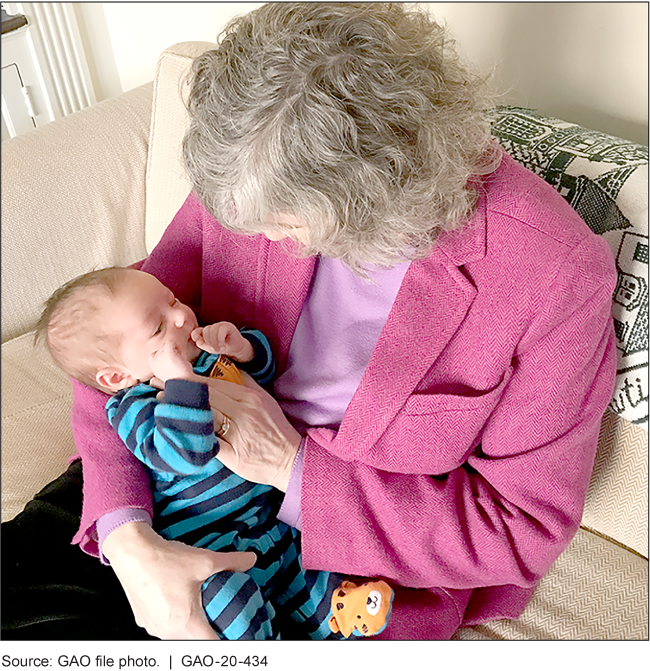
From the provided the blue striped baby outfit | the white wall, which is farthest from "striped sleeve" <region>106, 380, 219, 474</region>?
the white wall

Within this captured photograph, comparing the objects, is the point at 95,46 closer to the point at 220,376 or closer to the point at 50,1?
the point at 50,1

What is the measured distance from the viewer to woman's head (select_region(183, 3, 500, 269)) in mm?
727

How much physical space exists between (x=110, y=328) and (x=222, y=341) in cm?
18

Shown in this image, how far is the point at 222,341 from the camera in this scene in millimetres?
1067

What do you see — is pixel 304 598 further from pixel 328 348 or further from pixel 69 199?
pixel 69 199

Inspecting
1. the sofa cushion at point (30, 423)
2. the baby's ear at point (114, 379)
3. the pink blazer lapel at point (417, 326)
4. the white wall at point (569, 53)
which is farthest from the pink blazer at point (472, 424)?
the white wall at point (569, 53)

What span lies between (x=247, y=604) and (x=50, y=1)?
1969mm

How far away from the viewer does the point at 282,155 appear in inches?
29.2

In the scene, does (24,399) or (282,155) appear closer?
(282,155)

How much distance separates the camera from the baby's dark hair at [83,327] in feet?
3.25

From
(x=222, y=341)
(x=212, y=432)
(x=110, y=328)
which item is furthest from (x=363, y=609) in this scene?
(x=110, y=328)

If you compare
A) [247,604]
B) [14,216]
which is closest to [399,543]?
[247,604]

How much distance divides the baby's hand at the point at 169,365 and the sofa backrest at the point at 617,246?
1.34 feet

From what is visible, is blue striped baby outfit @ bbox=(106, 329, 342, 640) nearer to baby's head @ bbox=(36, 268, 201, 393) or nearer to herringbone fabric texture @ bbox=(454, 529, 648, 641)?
baby's head @ bbox=(36, 268, 201, 393)
